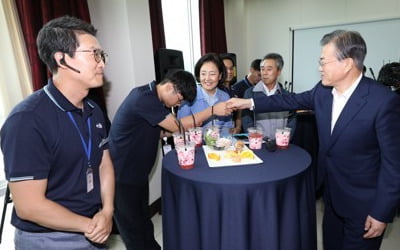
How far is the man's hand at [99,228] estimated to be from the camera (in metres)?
1.14

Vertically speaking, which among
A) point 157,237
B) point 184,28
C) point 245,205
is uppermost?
point 184,28

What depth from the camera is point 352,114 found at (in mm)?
1410

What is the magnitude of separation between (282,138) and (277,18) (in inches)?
164

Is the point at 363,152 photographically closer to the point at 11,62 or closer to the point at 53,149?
the point at 53,149

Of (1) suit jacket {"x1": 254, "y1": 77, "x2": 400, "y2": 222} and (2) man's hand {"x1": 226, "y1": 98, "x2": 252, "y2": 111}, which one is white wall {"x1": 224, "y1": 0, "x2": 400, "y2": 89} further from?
(1) suit jacket {"x1": 254, "y1": 77, "x2": 400, "y2": 222}

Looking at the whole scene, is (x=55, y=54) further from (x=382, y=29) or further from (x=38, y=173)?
(x=382, y=29)

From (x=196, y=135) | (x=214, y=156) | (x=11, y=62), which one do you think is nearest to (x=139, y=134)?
(x=196, y=135)

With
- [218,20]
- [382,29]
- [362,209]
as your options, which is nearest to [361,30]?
[382,29]

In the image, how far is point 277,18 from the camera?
523 cm

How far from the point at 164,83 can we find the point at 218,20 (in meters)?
2.97

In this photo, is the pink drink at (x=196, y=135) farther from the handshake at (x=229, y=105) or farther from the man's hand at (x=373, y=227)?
the man's hand at (x=373, y=227)

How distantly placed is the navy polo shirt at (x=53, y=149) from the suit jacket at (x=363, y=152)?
1319mm

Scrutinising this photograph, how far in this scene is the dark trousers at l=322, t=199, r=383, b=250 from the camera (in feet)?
5.02

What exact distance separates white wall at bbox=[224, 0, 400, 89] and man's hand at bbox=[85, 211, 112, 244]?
4418 mm
